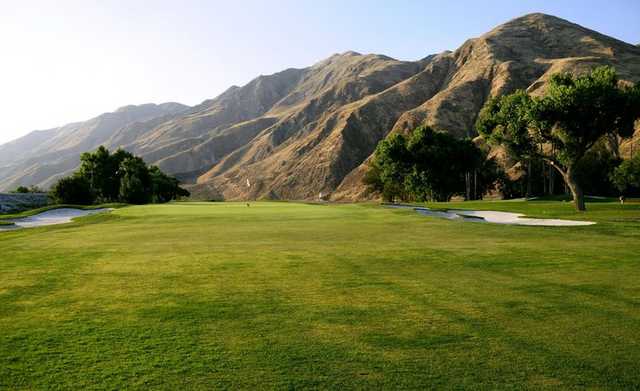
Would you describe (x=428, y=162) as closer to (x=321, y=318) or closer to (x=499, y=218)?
(x=499, y=218)

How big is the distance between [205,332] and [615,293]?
757 cm

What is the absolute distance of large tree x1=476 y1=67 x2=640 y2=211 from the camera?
36.1 metres

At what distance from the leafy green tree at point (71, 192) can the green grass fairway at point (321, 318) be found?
74543 millimetres

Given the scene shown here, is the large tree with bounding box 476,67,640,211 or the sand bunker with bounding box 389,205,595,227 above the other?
the large tree with bounding box 476,67,640,211

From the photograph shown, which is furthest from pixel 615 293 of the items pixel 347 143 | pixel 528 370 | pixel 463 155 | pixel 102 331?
pixel 347 143

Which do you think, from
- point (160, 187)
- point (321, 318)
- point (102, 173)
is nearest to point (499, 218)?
point (321, 318)

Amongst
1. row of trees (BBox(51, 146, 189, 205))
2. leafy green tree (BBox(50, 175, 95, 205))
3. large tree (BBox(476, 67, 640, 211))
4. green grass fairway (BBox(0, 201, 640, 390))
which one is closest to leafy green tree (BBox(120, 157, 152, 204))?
row of trees (BBox(51, 146, 189, 205))

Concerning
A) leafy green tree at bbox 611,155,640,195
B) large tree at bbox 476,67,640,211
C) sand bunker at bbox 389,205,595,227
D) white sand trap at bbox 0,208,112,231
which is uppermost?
large tree at bbox 476,67,640,211

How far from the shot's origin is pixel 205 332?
700 cm

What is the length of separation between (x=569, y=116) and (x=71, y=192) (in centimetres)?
7675

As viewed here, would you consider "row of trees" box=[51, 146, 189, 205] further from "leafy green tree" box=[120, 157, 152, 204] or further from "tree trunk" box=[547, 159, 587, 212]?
"tree trunk" box=[547, 159, 587, 212]

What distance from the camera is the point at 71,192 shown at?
83.2 meters

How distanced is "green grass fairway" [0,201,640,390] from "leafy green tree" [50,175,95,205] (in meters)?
74.5

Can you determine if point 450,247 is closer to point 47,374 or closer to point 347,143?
point 47,374
